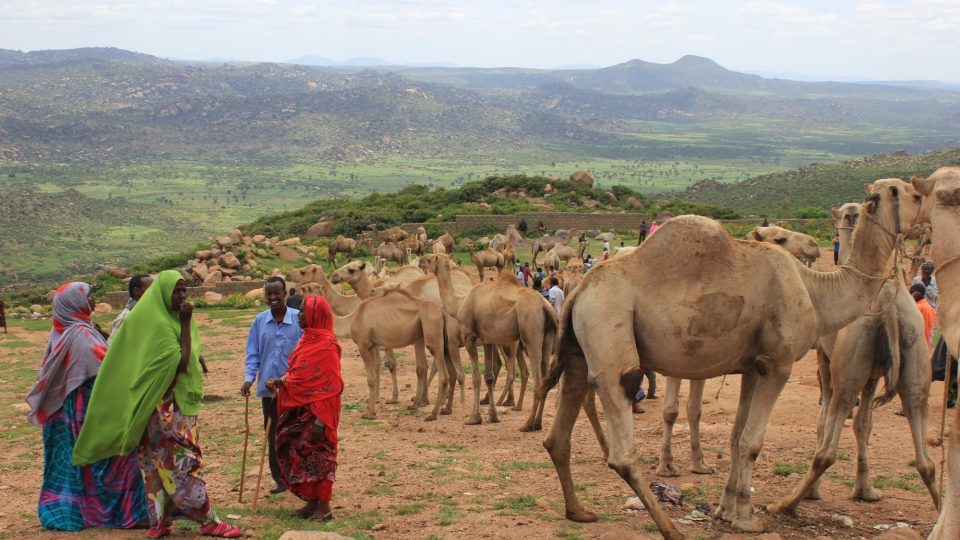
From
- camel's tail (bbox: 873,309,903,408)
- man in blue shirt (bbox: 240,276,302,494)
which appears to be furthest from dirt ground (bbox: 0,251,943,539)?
camel's tail (bbox: 873,309,903,408)

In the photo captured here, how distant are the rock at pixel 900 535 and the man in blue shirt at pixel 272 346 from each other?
5.22m

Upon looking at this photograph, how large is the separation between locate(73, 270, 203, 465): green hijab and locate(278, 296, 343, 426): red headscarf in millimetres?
854

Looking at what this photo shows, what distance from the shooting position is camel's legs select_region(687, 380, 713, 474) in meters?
9.83

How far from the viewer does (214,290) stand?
3066cm

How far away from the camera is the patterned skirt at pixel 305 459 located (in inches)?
335

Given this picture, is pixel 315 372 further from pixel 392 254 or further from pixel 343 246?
pixel 343 246

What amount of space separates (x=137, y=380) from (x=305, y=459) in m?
1.53

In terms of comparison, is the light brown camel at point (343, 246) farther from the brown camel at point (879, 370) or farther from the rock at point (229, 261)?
the brown camel at point (879, 370)

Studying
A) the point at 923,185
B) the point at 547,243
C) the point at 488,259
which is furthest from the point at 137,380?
the point at 547,243

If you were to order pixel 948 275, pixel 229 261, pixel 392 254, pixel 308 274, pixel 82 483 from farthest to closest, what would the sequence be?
pixel 392 254
pixel 229 261
pixel 308 274
pixel 82 483
pixel 948 275

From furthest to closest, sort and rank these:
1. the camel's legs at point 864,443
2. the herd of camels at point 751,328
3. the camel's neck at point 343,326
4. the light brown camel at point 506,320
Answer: the camel's neck at point 343,326 < the light brown camel at point 506,320 < the camel's legs at point 864,443 < the herd of camels at point 751,328

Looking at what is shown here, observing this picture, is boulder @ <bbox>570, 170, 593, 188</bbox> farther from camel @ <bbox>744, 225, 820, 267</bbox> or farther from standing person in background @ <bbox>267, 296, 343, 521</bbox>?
standing person in background @ <bbox>267, 296, 343, 521</bbox>

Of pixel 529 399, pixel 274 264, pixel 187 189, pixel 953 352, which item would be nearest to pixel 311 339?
pixel 953 352

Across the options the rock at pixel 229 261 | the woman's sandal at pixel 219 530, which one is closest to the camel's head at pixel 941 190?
the woman's sandal at pixel 219 530
